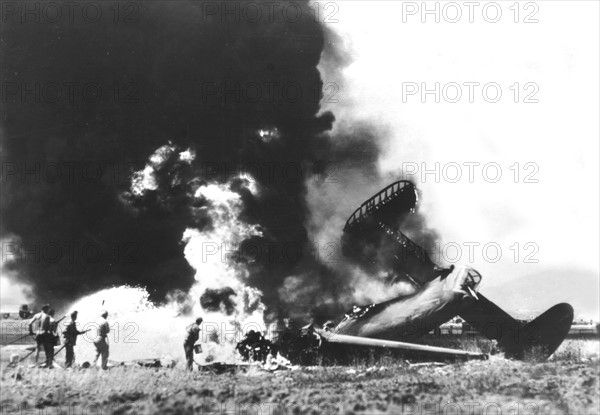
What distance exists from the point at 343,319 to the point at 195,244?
357 centimetres

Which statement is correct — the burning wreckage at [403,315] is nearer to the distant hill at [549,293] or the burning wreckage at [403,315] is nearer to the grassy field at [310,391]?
the distant hill at [549,293]

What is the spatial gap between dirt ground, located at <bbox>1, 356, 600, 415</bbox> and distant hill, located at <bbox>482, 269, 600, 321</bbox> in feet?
4.62

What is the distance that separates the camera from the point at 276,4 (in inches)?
537

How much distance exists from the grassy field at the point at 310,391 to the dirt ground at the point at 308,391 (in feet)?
0.06

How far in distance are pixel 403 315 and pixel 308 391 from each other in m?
3.40

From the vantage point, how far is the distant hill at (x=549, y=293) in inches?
514

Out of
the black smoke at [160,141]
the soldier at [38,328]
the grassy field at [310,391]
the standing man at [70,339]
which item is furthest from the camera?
the black smoke at [160,141]

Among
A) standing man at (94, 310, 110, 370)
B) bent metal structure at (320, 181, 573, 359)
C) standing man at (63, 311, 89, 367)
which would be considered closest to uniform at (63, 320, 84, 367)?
standing man at (63, 311, 89, 367)

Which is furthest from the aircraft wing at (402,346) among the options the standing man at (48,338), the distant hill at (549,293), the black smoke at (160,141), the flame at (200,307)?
the standing man at (48,338)

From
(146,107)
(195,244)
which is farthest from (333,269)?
(146,107)

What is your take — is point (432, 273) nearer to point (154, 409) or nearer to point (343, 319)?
point (343, 319)

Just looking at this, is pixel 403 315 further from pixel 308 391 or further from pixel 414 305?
pixel 308 391

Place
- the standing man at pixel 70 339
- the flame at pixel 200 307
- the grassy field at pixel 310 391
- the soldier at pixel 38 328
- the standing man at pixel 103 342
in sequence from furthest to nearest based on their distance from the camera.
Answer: the flame at pixel 200 307 < the standing man at pixel 70 339 < the soldier at pixel 38 328 < the standing man at pixel 103 342 < the grassy field at pixel 310 391

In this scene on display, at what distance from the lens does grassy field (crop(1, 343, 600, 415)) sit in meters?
10.4
